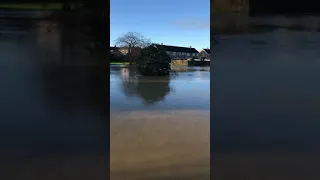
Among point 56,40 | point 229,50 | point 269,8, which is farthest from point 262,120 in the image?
point 56,40

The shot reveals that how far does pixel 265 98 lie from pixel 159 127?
278 centimetres

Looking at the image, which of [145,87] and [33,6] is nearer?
[33,6]

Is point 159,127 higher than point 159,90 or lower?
lower

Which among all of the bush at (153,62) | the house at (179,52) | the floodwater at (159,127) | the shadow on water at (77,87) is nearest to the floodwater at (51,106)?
the shadow on water at (77,87)

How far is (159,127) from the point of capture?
6.93 meters

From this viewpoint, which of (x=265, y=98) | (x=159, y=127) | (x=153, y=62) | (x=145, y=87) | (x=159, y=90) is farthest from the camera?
(x=153, y=62)

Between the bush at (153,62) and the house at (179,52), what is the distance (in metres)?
0.29

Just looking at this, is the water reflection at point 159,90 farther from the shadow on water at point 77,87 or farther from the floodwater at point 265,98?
the shadow on water at point 77,87

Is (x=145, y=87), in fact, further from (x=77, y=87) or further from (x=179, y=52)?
(x=77, y=87)

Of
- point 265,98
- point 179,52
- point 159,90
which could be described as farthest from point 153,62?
point 265,98

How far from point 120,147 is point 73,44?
1.99 metres

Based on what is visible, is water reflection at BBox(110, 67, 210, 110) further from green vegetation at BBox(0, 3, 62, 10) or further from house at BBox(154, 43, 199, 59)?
green vegetation at BBox(0, 3, 62, 10)

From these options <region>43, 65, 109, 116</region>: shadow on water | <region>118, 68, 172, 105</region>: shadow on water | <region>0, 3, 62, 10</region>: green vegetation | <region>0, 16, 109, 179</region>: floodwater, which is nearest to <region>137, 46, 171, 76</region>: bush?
<region>118, 68, 172, 105</region>: shadow on water

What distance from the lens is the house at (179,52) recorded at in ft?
46.9
